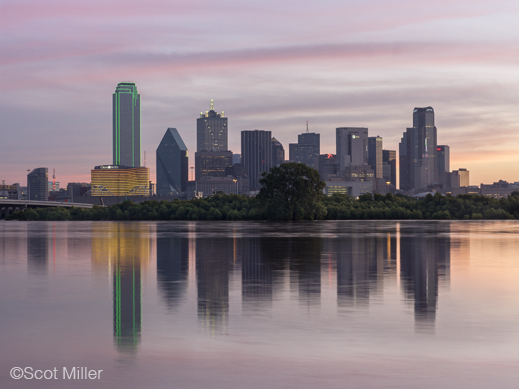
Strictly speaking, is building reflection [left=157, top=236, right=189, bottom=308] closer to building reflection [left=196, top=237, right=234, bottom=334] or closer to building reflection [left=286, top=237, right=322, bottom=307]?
building reflection [left=196, top=237, right=234, bottom=334]

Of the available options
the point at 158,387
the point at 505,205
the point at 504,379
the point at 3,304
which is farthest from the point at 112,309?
the point at 505,205

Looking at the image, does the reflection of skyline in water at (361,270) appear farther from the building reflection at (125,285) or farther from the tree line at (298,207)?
the tree line at (298,207)

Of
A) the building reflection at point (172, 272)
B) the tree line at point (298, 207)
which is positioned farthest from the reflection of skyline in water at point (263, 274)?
the tree line at point (298, 207)

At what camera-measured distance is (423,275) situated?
77.0 feet

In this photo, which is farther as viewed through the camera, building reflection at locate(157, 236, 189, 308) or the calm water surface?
building reflection at locate(157, 236, 189, 308)

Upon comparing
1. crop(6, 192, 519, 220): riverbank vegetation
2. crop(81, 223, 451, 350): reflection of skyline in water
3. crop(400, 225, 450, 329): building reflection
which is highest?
crop(6, 192, 519, 220): riverbank vegetation

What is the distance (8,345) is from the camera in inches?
465

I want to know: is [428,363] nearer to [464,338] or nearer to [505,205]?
[464,338]

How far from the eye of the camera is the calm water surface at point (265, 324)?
9898 mm

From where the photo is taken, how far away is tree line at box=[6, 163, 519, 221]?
101 m

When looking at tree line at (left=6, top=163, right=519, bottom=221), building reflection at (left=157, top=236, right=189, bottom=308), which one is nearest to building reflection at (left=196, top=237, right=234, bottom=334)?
building reflection at (left=157, top=236, right=189, bottom=308)

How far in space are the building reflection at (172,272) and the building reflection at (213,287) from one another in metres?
0.58

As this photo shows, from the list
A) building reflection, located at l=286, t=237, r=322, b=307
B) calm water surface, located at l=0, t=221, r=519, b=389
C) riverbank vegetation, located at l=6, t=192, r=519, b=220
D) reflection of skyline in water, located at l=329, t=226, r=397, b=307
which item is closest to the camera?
calm water surface, located at l=0, t=221, r=519, b=389

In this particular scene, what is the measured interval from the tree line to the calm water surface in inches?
2888
